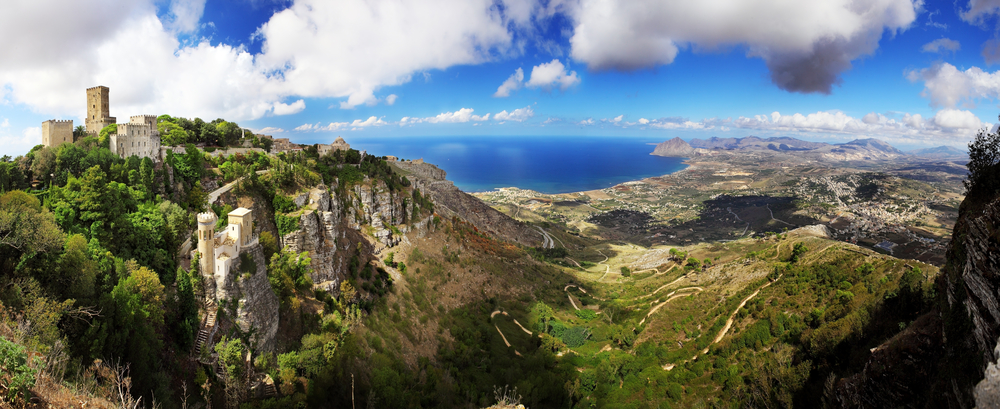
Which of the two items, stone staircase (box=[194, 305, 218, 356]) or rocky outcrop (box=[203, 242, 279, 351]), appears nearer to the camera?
stone staircase (box=[194, 305, 218, 356])

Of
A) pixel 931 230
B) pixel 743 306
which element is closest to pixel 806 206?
pixel 931 230

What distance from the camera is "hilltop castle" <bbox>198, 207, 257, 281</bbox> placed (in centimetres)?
2430

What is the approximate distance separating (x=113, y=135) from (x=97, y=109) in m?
6.24

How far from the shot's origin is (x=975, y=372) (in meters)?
13.2

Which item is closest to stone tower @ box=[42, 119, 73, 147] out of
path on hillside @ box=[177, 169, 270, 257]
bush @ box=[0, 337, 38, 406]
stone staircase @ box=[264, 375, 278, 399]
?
path on hillside @ box=[177, 169, 270, 257]

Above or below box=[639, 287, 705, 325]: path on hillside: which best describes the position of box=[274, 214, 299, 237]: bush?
above

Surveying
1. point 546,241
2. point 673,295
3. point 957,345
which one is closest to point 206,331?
point 957,345

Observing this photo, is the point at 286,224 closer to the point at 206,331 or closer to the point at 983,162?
the point at 206,331

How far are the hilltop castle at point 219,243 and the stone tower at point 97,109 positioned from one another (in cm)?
2100

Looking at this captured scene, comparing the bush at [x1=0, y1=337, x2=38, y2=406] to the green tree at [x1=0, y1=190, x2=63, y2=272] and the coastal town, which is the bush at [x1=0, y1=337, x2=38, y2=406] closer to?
the green tree at [x1=0, y1=190, x2=63, y2=272]

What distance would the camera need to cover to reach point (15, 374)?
12.1 m

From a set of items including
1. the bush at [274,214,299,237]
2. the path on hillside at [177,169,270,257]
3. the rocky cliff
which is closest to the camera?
the path on hillside at [177,169,270,257]

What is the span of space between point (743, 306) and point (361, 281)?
36.8 meters

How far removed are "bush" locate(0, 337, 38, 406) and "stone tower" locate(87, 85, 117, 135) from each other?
1224 inches
